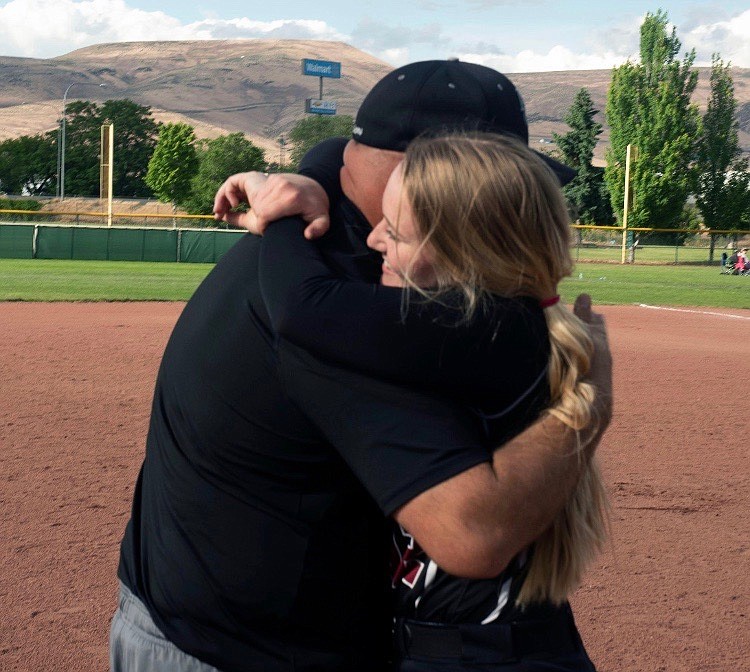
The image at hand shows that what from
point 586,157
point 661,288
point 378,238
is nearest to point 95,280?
point 661,288

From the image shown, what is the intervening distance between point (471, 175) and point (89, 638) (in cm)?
307

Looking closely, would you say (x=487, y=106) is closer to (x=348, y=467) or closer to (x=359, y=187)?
(x=359, y=187)

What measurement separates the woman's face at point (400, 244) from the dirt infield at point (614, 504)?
270 centimetres

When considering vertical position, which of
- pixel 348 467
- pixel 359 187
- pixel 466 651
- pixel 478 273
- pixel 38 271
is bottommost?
pixel 38 271

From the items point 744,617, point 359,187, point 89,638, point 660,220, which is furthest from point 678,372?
point 660,220

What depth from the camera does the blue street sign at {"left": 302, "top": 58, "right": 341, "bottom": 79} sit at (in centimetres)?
9025

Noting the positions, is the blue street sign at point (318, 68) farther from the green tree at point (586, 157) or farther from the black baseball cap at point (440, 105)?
the black baseball cap at point (440, 105)

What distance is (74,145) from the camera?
109m

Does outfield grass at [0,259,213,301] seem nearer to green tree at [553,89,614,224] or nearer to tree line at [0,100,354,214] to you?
green tree at [553,89,614,224]

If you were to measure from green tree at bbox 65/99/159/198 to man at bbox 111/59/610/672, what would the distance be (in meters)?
110

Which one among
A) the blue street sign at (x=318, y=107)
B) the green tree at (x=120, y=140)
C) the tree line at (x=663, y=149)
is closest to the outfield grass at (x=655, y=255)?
the tree line at (x=663, y=149)

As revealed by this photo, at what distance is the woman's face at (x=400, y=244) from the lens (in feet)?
4.72

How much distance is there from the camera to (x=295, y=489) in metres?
1.52

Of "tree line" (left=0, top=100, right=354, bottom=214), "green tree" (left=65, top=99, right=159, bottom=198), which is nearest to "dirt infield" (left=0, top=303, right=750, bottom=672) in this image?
"tree line" (left=0, top=100, right=354, bottom=214)
